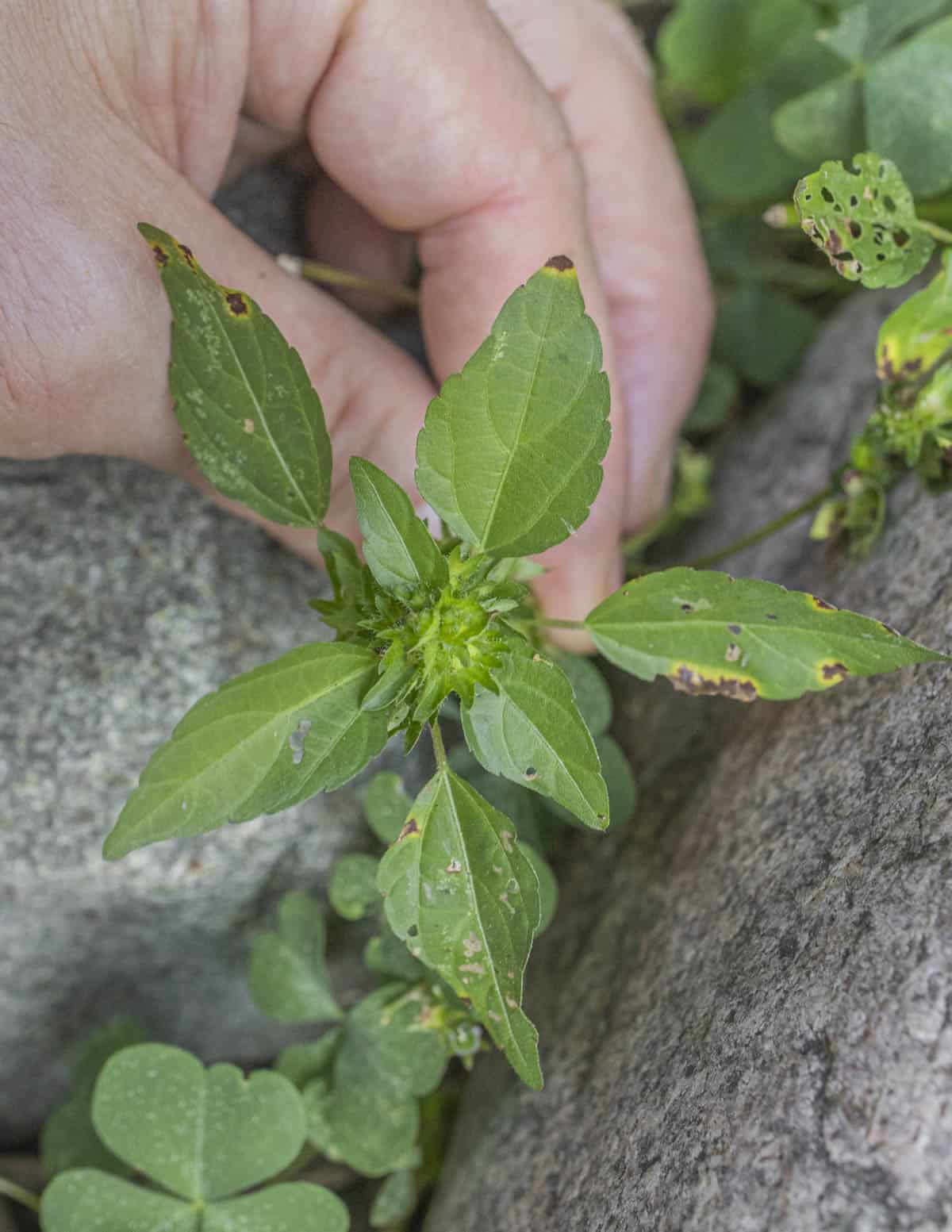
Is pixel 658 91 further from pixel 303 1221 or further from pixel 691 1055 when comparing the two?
pixel 303 1221

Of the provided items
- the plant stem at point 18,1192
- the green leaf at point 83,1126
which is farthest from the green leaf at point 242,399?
the plant stem at point 18,1192

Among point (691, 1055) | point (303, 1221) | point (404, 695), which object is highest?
point (404, 695)

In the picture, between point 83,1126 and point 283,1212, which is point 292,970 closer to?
point 283,1212

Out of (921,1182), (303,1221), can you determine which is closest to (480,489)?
(921,1182)

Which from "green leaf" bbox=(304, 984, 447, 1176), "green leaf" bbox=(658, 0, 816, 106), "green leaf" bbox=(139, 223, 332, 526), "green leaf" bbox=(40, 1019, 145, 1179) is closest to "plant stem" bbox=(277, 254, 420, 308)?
"green leaf" bbox=(139, 223, 332, 526)

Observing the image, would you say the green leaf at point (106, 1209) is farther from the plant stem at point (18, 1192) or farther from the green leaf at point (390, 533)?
the green leaf at point (390, 533)
